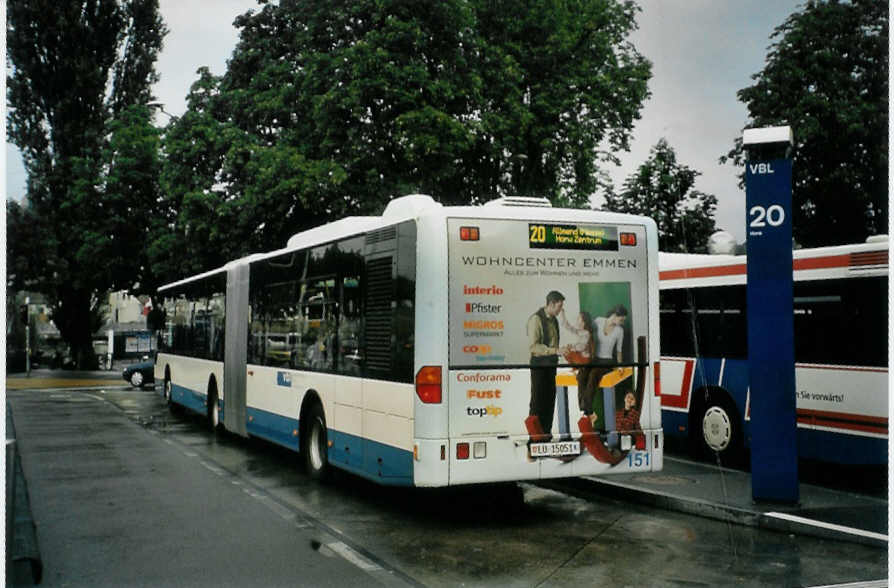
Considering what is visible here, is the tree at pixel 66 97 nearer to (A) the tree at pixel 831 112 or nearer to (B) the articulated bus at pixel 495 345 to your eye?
(B) the articulated bus at pixel 495 345

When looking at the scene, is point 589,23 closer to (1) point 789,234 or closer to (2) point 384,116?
(2) point 384,116

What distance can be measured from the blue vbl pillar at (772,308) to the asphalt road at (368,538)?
89 cm

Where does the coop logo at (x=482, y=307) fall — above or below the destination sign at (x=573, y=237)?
below

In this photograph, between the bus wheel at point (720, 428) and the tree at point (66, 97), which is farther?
the bus wheel at point (720, 428)

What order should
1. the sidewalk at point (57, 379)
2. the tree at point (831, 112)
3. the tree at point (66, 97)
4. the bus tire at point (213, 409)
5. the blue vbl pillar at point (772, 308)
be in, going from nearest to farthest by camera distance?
the blue vbl pillar at point (772, 308) < the tree at point (66, 97) < the tree at point (831, 112) < the bus tire at point (213, 409) < the sidewalk at point (57, 379)

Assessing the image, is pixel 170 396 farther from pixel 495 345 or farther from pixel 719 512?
pixel 719 512

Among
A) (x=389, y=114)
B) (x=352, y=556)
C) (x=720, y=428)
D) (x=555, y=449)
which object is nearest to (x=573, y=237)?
(x=555, y=449)

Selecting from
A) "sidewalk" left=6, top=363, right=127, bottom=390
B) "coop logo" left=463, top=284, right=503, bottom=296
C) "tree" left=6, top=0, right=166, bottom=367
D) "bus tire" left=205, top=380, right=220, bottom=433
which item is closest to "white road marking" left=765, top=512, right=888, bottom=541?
"coop logo" left=463, top=284, right=503, bottom=296

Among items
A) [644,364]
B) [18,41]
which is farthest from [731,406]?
[18,41]

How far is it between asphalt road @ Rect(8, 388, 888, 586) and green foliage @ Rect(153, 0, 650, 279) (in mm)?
10833

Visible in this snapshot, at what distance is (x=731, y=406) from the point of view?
1282cm

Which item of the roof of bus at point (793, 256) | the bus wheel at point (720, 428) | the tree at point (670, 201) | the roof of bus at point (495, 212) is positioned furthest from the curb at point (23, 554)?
the tree at point (670, 201)

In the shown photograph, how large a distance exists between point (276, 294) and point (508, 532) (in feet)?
18.6

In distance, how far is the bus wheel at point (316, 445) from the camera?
36.9 feet
